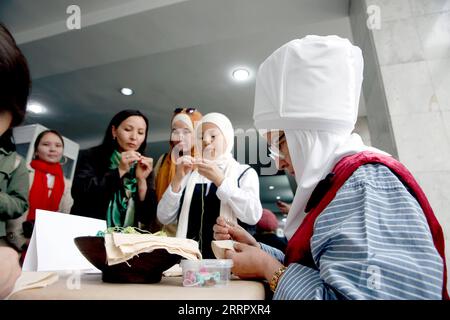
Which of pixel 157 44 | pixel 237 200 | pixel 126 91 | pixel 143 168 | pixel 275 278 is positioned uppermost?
pixel 126 91

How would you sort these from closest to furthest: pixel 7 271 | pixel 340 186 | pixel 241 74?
pixel 7 271 < pixel 340 186 < pixel 241 74

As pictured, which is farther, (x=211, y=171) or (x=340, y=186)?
(x=211, y=171)

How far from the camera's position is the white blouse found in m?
1.15

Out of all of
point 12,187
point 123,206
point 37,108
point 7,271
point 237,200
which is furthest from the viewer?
point 37,108

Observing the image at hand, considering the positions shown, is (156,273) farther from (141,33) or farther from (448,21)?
(141,33)

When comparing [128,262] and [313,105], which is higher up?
[313,105]

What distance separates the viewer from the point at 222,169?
54.0 inches

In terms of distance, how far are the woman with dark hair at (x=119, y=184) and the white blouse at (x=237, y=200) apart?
10cm

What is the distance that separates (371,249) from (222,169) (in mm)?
992

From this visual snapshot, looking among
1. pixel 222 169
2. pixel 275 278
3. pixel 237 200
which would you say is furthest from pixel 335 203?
pixel 222 169

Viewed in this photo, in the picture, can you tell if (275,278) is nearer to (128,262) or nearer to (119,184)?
(128,262)

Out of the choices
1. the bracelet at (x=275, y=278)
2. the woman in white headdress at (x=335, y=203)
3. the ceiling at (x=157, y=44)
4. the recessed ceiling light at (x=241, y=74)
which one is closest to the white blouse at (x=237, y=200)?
the woman in white headdress at (x=335, y=203)

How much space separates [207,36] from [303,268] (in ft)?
6.82

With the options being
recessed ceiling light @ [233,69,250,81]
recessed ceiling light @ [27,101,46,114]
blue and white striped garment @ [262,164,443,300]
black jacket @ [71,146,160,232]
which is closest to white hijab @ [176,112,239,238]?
black jacket @ [71,146,160,232]
